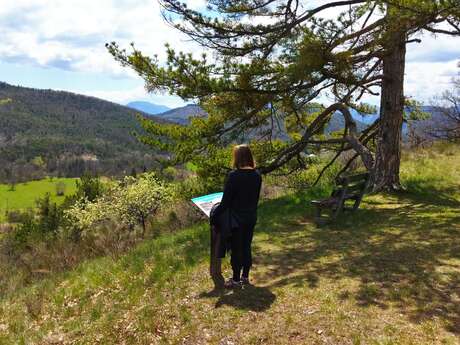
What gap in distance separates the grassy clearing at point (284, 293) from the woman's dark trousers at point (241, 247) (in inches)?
15.3

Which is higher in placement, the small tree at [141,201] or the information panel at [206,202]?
the information panel at [206,202]

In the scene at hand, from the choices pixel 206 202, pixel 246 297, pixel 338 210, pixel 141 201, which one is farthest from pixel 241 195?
pixel 141 201

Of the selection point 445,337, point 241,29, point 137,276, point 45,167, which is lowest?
point 45,167

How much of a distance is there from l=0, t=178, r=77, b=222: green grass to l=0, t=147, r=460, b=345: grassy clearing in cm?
10894

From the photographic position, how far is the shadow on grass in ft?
19.0

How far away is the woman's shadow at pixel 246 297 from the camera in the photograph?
19.4 feet

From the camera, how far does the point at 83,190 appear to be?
232 feet

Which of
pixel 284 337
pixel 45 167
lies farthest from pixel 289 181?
pixel 45 167

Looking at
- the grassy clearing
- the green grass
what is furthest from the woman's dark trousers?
the green grass

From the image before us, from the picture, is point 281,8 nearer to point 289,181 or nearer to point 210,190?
point 210,190

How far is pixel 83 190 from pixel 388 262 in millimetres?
68805

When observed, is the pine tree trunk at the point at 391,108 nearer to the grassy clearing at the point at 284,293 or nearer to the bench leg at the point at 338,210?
the grassy clearing at the point at 284,293

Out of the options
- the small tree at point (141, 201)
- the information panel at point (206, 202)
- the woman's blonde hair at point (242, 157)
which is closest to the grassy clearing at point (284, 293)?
the information panel at point (206, 202)

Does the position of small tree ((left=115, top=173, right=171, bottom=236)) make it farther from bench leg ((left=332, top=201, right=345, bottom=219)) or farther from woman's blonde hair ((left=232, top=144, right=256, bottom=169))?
woman's blonde hair ((left=232, top=144, right=256, bottom=169))
